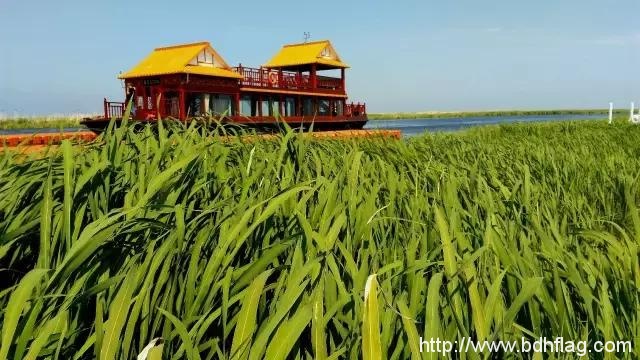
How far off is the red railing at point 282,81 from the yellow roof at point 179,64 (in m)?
1.04

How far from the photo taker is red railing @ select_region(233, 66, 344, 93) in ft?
81.9

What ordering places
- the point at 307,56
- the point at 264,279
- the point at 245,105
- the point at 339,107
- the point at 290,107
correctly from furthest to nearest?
the point at 339,107
the point at 307,56
the point at 290,107
the point at 245,105
the point at 264,279

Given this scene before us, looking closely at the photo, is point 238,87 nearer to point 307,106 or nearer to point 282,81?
point 282,81

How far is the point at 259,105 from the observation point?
25953 millimetres

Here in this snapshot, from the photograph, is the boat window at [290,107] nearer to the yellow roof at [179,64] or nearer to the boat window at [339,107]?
the boat window at [339,107]

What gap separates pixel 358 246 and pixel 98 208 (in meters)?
1.05

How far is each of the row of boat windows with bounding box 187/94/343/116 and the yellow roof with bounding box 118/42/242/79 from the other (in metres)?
1.18

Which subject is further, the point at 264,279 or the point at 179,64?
the point at 179,64

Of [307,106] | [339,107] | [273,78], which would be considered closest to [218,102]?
[273,78]

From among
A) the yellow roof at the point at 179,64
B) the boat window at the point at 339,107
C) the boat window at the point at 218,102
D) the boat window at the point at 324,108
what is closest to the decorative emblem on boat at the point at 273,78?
the yellow roof at the point at 179,64

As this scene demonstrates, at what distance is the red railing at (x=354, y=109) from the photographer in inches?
1266

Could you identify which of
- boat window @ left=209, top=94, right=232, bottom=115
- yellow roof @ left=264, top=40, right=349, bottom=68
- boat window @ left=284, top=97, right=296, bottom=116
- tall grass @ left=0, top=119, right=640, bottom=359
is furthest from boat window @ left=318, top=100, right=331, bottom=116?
tall grass @ left=0, top=119, right=640, bottom=359

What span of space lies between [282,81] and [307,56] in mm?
3933

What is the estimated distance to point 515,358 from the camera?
1382 millimetres
